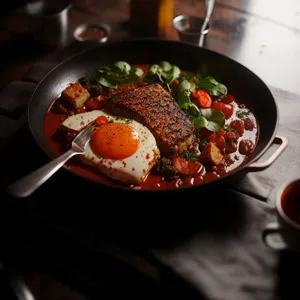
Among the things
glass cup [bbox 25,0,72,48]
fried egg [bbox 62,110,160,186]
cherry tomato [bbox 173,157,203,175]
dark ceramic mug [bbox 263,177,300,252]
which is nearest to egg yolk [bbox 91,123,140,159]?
fried egg [bbox 62,110,160,186]

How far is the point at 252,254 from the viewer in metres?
2.55

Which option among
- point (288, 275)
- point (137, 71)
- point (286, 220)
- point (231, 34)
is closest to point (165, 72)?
point (137, 71)

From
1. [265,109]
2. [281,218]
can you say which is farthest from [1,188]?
[265,109]

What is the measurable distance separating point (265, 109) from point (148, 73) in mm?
1073

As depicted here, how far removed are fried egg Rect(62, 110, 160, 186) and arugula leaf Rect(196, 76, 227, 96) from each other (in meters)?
0.68

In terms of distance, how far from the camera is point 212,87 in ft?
11.6

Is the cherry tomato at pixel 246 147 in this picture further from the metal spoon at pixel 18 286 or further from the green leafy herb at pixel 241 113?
the metal spoon at pixel 18 286

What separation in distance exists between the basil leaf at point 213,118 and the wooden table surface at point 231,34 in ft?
3.64

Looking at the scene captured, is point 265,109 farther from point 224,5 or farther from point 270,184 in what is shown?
point 224,5

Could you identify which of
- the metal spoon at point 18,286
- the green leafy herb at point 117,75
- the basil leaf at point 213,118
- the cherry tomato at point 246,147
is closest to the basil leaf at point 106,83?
the green leafy herb at point 117,75

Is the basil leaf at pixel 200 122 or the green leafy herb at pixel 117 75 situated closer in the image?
the basil leaf at pixel 200 122

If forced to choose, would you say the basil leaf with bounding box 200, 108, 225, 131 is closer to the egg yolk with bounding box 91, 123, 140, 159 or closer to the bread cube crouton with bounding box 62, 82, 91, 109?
the egg yolk with bounding box 91, 123, 140, 159

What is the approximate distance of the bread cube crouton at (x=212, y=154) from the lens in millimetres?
2990

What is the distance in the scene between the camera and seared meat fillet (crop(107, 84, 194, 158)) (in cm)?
311
